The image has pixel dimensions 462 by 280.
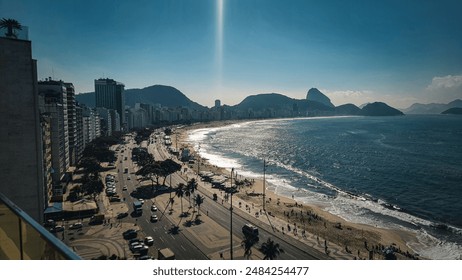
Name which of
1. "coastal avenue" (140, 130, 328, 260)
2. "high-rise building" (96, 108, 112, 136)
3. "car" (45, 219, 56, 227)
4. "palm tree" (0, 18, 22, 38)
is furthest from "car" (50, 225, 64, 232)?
"high-rise building" (96, 108, 112, 136)

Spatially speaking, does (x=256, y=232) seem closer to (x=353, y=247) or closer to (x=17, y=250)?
(x=353, y=247)

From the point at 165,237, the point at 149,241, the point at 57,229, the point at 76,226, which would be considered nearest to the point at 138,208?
the point at 76,226

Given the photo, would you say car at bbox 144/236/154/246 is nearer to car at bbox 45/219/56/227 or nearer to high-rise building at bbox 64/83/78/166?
car at bbox 45/219/56/227

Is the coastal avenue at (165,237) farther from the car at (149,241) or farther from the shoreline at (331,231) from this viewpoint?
the shoreline at (331,231)

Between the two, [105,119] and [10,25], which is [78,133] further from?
[105,119]

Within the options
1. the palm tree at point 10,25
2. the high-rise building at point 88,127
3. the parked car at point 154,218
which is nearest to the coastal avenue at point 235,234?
the parked car at point 154,218

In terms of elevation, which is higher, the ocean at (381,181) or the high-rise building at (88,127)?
the high-rise building at (88,127)
